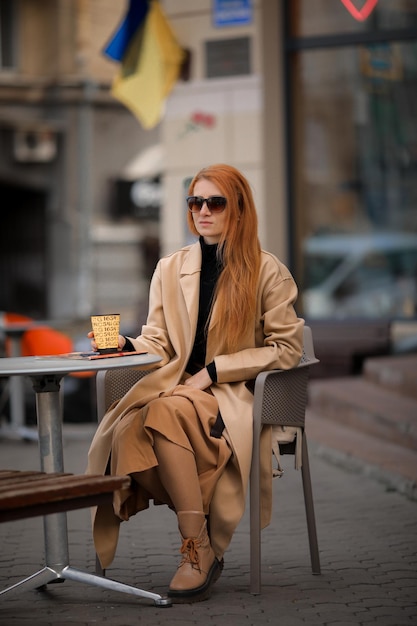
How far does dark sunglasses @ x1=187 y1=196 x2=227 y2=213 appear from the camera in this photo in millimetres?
4594

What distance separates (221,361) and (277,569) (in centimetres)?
96

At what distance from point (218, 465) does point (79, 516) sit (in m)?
1.79

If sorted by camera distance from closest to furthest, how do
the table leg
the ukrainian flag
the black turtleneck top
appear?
the black turtleneck top, the table leg, the ukrainian flag

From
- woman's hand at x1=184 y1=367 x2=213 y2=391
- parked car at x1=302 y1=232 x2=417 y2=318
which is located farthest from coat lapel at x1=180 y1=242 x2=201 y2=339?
parked car at x1=302 y1=232 x2=417 y2=318

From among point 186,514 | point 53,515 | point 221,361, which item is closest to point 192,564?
point 186,514

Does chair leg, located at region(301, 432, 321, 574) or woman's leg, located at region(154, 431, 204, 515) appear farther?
chair leg, located at region(301, 432, 321, 574)

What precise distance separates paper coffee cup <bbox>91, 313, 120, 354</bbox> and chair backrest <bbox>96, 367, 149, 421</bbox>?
0.35 metres

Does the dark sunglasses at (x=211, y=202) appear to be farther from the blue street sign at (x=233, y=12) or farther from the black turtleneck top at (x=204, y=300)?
the blue street sign at (x=233, y=12)

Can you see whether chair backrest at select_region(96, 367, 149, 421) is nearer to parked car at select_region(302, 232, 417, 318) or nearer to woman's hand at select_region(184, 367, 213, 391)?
woman's hand at select_region(184, 367, 213, 391)

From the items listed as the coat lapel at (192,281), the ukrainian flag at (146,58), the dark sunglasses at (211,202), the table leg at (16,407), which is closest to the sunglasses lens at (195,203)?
the dark sunglasses at (211,202)

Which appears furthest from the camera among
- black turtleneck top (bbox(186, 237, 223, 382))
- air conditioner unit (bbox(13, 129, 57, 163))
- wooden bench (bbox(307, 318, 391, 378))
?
air conditioner unit (bbox(13, 129, 57, 163))

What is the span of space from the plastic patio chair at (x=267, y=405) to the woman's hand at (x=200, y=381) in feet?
0.70

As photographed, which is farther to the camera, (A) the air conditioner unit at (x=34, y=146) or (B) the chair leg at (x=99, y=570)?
(A) the air conditioner unit at (x=34, y=146)

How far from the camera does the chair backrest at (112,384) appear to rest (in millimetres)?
4680
